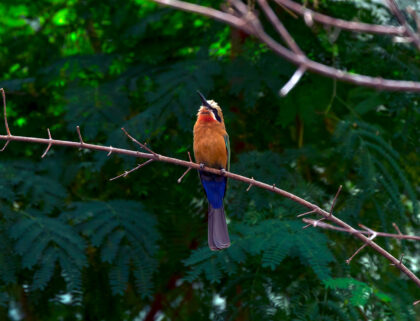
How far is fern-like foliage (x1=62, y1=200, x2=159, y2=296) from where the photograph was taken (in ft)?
13.1

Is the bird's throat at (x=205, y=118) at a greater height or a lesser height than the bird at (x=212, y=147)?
greater

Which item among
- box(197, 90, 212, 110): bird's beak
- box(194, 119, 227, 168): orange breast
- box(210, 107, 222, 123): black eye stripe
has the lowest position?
box(194, 119, 227, 168): orange breast

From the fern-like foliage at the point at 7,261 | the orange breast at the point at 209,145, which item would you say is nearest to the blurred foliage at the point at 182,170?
the fern-like foliage at the point at 7,261

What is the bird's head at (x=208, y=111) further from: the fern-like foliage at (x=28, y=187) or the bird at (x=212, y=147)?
the fern-like foliage at (x=28, y=187)

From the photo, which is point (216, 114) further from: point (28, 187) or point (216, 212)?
point (28, 187)

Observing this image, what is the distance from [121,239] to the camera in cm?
406

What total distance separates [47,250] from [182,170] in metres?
1.24

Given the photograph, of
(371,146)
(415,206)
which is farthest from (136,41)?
(415,206)

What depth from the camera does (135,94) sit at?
15.9ft

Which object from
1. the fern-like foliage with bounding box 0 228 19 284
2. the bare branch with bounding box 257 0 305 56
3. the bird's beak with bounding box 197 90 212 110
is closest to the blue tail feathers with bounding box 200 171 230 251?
the bird's beak with bounding box 197 90 212 110

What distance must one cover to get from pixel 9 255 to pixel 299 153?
2052 millimetres

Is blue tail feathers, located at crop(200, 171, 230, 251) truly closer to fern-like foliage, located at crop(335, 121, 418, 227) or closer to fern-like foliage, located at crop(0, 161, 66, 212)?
fern-like foliage, located at crop(335, 121, 418, 227)

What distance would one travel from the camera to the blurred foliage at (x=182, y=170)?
3.91 meters

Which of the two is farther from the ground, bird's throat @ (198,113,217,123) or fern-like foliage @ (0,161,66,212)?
bird's throat @ (198,113,217,123)
